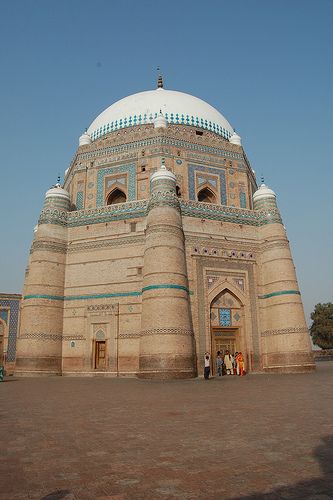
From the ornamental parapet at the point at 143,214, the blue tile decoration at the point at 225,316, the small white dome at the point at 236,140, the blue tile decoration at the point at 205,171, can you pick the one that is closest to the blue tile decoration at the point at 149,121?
the small white dome at the point at 236,140

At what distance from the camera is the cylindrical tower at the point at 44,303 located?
669 inches

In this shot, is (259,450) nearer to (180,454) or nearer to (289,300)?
(180,454)

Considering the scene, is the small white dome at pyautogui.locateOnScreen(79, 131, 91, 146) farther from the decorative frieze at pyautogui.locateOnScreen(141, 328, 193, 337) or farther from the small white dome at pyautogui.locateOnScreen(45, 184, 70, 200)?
the decorative frieze at pyautogui.locateOnScreen(141, 328, 193, 337)

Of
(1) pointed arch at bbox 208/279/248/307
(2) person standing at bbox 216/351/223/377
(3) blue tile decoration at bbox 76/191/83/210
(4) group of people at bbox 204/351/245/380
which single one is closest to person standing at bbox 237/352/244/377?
(4) group of people at bbox 204/351/245/380

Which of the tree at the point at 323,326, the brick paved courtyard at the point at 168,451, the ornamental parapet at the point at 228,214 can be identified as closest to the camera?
the brick paved courtyard at the point at 168,451

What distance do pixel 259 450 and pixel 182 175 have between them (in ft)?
58.6

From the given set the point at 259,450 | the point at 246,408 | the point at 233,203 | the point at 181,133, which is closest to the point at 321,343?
the point at 233,203

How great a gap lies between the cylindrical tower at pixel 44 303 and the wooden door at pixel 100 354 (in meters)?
1.55

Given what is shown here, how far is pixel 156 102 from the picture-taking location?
77.7 feet

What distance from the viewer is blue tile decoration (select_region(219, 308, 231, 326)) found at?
17.4 meters

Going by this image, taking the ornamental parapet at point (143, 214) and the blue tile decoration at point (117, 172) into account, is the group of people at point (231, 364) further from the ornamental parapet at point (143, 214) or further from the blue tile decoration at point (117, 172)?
the blue tile decoration at point (117, 172)

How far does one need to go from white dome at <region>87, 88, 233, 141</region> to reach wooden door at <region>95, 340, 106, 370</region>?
11.9m

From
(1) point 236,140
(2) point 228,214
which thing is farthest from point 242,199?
(1) point 236,140

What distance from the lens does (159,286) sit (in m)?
15.1
